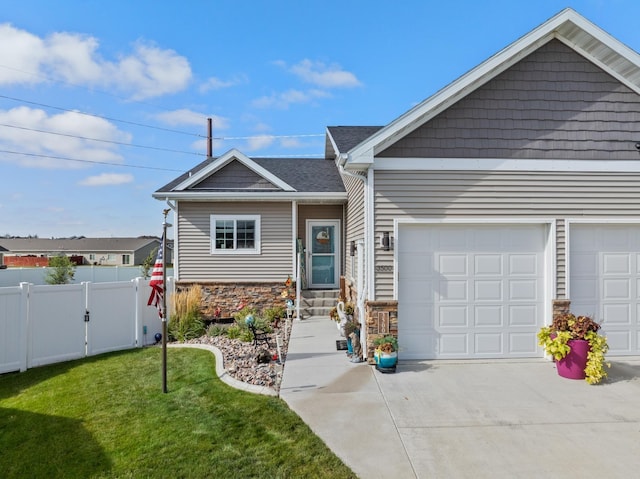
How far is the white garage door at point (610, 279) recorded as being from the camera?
627 cm

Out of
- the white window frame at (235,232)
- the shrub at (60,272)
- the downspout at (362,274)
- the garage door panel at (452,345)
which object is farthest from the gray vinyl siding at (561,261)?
Result: the shrub at (60,272)

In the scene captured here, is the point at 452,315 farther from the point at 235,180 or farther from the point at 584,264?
the point at 235,180

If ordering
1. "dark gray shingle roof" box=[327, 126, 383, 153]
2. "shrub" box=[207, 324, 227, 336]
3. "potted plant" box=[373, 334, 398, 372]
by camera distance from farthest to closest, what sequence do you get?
"shrub" box=[207, 324, 227, 336]
"dark gray shingle roof" box=[327, 126, 383, 153]
"potted plant" box=[373, 334, 398, 372]

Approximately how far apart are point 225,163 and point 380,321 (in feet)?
21.4

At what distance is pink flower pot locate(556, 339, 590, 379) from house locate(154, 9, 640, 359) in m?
0.82

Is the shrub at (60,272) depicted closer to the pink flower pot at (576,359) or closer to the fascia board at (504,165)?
the fascia board at (504,165)

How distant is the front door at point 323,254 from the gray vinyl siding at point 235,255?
32.0 inches

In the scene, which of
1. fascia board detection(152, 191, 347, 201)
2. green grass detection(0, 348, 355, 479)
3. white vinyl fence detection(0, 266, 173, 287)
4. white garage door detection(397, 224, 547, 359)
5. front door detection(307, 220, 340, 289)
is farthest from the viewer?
white vinyl fence detection(0, 266, 173, 287)

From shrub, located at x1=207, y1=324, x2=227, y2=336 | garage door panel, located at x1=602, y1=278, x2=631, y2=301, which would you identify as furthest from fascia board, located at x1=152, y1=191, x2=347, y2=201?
garage door panel, located at x1=602, y1=278, x2=631, y2=301

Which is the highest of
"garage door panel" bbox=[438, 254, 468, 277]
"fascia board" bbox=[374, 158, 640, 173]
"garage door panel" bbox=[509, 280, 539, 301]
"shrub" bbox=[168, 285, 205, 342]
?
"fascia board" bbox=[374, 158, 640, 173]

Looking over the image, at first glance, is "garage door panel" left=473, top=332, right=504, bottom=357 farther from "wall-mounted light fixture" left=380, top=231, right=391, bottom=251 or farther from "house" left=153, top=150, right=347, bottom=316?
"house" left=153, top=150, right=347, bottom=316

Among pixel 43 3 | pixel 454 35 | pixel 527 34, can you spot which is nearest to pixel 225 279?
pixel 43 3

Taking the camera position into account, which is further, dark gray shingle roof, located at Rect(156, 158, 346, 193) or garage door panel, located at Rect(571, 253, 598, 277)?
dark gray shingle roof, located at Rect(156, 158, 346, 193)

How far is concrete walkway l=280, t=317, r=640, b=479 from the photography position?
3.25 metres
